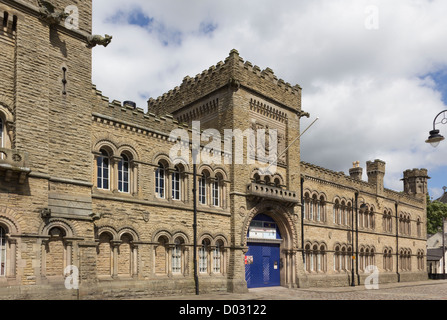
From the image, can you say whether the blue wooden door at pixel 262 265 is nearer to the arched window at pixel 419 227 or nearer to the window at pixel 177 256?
the window at pixel 177 256

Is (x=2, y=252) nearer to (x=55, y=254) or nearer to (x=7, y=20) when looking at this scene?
(x=55, y=254)

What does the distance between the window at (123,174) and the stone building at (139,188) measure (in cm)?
5

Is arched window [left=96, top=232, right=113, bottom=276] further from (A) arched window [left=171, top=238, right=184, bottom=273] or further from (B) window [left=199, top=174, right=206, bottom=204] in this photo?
(B) window [left=199, top=174, right=206, bottom=204]

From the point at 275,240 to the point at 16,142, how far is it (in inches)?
699

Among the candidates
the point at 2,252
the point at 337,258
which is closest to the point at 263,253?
the point at 337,258

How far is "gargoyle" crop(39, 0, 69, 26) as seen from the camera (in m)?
16.9

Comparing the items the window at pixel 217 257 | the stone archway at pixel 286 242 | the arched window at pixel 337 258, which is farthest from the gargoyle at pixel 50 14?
the arched window at pixel 337 258

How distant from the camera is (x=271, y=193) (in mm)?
26953

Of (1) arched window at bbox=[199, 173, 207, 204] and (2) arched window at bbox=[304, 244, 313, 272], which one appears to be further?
(2) arched window at bbox=[304, 244, 313, 272]

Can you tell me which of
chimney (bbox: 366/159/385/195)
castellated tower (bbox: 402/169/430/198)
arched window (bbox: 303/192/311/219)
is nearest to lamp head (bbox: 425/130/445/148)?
arched window (bbox: 303/192/311/219)

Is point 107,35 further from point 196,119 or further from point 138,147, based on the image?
point 196,119

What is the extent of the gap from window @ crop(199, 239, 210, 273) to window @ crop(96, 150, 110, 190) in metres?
6.62

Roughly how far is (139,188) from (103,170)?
6.46 feet

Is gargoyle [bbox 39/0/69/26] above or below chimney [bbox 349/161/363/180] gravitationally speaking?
above
